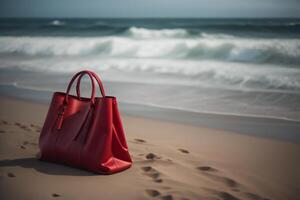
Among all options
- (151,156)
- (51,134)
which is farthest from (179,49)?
(51,134)

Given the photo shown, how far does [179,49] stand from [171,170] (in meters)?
10.6

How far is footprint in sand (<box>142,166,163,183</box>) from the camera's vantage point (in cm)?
252

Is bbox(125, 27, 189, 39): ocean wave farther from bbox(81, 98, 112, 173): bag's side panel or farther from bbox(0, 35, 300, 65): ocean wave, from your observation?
bbox(81, 98, 112, 173): bag's side panel

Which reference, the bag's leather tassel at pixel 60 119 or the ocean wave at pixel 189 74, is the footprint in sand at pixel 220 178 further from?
the ocean wave at pixel 189 74

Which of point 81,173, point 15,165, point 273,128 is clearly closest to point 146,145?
point 81,173

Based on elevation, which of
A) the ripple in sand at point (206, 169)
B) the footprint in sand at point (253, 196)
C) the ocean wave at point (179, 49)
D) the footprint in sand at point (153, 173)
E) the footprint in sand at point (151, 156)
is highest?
the ocean wave at point (179, 49)

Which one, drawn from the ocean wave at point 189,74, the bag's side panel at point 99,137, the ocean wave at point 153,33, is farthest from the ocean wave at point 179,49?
the bag's side panel at point 99,137

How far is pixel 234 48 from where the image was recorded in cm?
1227

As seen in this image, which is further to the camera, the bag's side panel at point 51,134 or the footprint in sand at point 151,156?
the footprint in sand at point 151,156

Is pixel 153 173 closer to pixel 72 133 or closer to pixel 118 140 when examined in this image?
pixel 118 140

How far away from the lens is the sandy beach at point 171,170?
2.32 metres

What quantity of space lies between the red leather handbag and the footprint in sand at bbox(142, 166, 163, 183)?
122 millimetres

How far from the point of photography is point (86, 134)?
2.53 metres

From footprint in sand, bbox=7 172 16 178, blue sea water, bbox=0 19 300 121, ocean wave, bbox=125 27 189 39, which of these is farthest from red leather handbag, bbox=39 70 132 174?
ocean wave, bbox=125 27 189 39
